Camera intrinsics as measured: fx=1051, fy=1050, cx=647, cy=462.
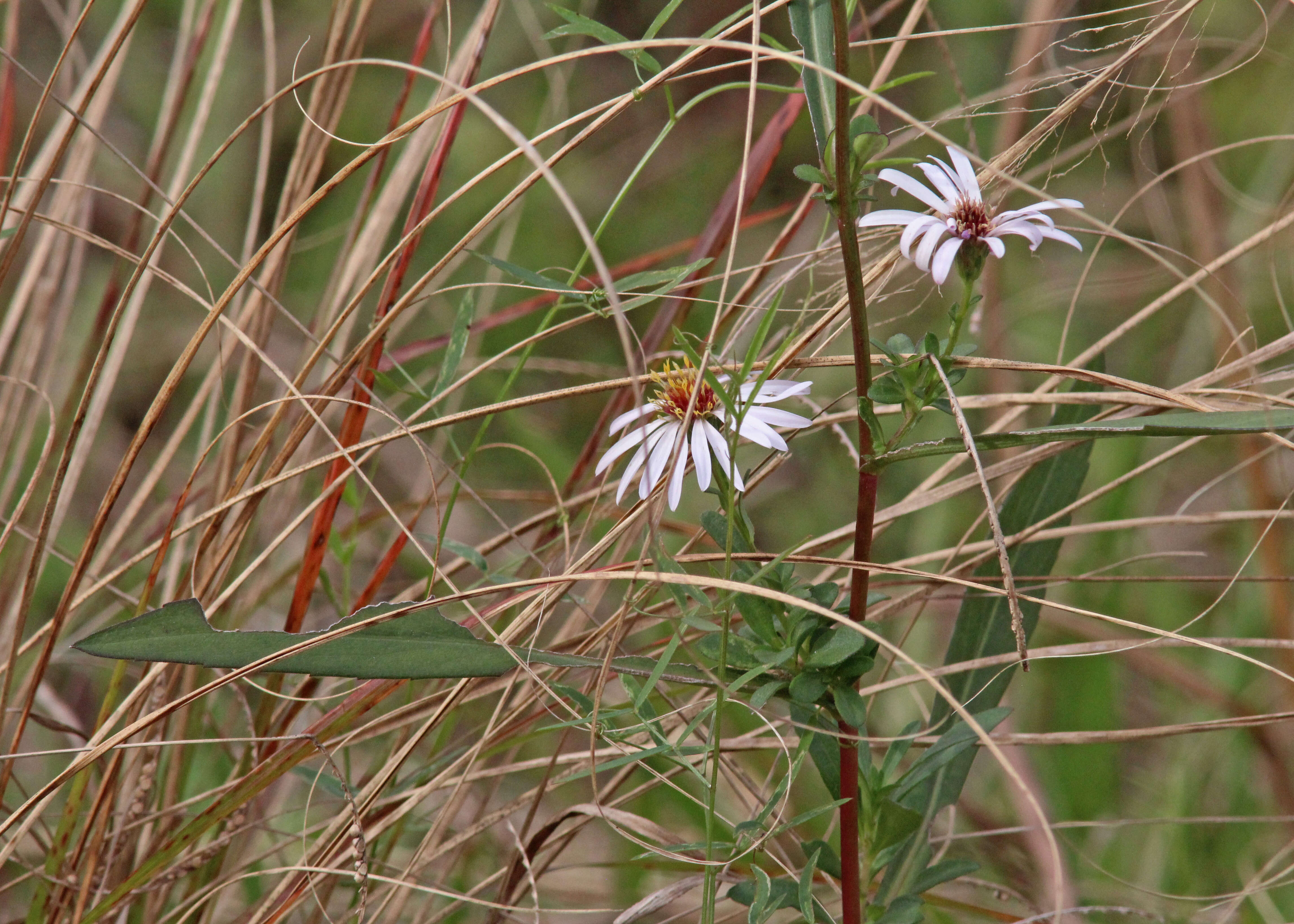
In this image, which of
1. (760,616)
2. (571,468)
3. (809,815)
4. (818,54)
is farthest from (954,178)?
(571,468)

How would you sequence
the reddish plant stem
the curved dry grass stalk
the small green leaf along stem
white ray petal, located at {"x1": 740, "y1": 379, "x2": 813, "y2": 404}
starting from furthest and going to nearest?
the reddish plant stem
the curved dry grass stalk
white ray petal, located at {"x1": 740, "y1": 379, "x2": 813, "y2": 404}
the small green leaf along stem

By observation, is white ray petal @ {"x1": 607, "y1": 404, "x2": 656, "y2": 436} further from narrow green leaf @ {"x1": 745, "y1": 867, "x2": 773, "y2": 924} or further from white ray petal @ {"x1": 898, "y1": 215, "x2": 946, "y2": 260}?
narrow green leaf @ {"x1": 745, "y1": 867, "x2": 773, "y2": 924}

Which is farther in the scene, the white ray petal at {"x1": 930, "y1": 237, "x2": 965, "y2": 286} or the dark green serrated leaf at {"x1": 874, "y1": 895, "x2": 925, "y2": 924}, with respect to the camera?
the dark green serrated leaf at {"x1": 874, "y1": 895, "x2": 925, "y2": 924}

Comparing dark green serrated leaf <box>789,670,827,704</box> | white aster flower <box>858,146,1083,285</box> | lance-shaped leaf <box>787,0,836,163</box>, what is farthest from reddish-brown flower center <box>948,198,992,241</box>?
dark green serrated leaf <box>789,670,827,704</box>

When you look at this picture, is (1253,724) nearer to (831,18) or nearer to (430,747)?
(831,18)

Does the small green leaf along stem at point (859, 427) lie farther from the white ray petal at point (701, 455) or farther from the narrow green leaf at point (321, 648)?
the narrow green leaf at point (321, 648)

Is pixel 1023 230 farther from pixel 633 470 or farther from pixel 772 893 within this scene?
pixel 772 893
